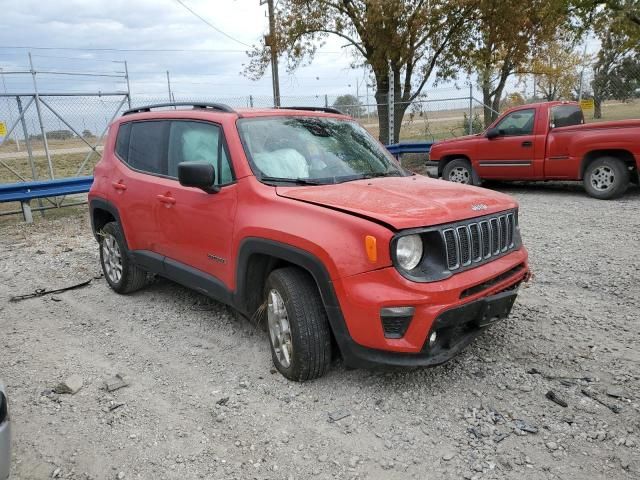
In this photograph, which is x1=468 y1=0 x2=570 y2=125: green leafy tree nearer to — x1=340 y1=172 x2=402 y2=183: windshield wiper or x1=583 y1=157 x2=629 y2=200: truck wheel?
x1=583 y1=157 x2=629 y2=200: truck wheel

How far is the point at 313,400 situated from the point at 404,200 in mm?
1391

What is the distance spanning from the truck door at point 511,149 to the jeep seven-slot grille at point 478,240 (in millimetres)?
6745

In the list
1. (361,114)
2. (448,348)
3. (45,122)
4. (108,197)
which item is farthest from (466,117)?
(448,348)

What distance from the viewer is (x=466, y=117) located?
1705cm

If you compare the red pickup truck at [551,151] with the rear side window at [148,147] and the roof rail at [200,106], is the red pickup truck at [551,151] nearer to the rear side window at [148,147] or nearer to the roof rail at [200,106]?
the roof rail at [200,106]

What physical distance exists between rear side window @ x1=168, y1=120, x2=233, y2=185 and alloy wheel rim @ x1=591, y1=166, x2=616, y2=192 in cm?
752

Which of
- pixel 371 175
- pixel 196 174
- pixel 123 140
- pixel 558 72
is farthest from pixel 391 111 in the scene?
pixel 558 72

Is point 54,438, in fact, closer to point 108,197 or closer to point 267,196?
point 267,196

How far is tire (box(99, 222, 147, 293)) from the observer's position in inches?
208

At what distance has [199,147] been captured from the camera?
4293mm

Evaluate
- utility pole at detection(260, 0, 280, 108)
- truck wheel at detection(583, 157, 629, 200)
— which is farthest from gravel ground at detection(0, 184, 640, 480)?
utility pole at detection(260, 0, 280, 108)

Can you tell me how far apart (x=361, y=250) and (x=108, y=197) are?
11.0 feet

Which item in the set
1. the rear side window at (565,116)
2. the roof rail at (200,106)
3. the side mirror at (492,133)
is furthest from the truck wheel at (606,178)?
the roof rail at (200,106)

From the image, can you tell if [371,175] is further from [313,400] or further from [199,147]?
[313,400]
